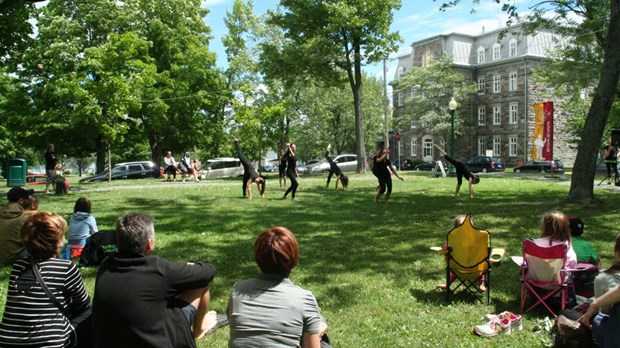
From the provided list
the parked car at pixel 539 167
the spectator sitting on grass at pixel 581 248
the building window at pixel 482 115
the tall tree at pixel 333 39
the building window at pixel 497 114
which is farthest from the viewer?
the building window at pixel 482 115

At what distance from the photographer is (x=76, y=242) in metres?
7.62

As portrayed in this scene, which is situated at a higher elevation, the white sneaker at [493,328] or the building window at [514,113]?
the building window at [514,113]

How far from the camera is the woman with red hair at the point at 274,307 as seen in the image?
306cm

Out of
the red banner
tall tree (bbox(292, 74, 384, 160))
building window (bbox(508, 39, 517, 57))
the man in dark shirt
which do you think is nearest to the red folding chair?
the man in dark shirt

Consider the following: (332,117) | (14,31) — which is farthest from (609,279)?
(332,117)

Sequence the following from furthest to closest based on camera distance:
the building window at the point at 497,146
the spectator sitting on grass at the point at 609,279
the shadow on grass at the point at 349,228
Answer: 1. the building window at the point at 497,146
2. the shadow on grass at the point at 349,228
3. the spectator sitting on grass at the point at 609,279

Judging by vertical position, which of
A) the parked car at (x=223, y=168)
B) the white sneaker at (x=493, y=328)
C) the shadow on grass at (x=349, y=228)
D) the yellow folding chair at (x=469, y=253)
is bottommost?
the white sneaker at (x=493, y=328)

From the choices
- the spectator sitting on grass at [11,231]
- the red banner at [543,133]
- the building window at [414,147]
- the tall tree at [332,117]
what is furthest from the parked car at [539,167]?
the spectator sitting on grass at [11,231]

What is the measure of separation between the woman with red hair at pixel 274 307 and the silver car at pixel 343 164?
3760 centimetres

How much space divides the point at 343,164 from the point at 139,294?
127ft

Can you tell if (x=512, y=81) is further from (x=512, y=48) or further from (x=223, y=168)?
(x=223, y=168)

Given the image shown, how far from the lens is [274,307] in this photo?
121 inches

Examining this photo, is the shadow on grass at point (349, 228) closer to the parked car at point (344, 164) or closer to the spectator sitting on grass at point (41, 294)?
the spectator sitting on grass at point (41, 294)

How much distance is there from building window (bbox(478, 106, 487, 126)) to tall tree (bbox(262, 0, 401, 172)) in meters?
29.9
